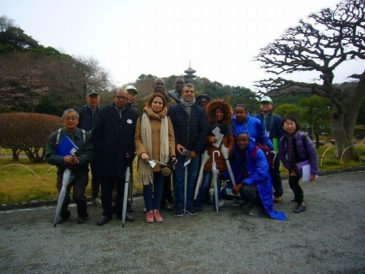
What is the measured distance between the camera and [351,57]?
11.1 m

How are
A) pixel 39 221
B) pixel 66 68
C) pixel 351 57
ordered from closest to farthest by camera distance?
pixel 39 221 < pixel 351 57 < pixel 66 68

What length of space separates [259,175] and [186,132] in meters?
1.36

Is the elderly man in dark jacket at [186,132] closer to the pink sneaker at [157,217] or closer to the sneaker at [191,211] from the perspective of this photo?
the sneaker at [191,211]

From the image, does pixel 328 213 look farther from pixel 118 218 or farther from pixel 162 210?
pixel 118 218

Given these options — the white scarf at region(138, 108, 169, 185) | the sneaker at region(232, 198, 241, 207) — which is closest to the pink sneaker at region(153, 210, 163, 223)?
the white scarf at region(138, 108, 169, 185)

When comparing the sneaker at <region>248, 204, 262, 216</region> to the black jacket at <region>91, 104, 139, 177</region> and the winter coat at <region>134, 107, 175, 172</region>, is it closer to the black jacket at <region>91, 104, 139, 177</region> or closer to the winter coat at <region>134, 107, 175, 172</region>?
the winter coat at <region>134, 107, 175, 172</region>

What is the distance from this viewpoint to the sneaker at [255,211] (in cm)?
481

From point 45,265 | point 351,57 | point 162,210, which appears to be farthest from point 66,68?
point 45,265

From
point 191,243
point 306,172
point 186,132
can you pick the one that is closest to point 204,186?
point 186,132

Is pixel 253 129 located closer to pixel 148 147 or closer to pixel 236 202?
pixel 236 202

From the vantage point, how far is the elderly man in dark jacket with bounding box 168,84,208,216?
4742 mm

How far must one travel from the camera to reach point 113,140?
432 cm

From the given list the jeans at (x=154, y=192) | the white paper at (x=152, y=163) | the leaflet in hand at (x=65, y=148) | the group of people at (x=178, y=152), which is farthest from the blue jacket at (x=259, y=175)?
the leaflet in hand at (x=65, y=148)

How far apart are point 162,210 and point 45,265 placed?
2328mm
